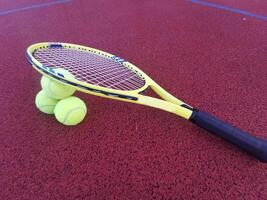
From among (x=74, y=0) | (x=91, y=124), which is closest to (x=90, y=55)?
(x=91, y=124)

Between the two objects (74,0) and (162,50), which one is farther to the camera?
(74,0)

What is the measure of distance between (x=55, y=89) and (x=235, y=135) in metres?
A: 0.63

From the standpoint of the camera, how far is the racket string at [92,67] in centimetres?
91

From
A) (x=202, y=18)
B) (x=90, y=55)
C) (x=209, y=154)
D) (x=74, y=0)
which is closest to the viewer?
(x=209, y=154)

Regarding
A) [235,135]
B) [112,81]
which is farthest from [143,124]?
[235,135]

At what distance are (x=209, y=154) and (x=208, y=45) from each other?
83cm

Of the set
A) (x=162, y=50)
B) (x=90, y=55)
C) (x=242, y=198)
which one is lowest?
(x=242, y=198)

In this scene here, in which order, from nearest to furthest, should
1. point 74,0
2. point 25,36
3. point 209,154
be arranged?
point 209,154
point 25,36
point 74,0

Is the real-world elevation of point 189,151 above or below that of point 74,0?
below

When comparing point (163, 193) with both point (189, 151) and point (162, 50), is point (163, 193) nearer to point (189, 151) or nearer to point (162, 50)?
point (189, 151)

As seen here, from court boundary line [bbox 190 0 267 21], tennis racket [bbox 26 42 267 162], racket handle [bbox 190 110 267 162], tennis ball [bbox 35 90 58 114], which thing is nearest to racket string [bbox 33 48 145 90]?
tennis racket [bbox 26 42 267 162]

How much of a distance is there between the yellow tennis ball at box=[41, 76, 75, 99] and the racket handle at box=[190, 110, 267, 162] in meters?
→ 0.45

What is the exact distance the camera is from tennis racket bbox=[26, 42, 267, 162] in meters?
0.77

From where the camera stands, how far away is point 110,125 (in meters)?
0.96
